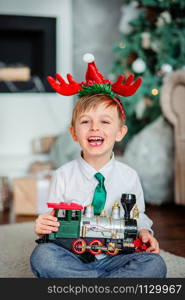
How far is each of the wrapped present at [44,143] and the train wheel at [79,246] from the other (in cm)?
218

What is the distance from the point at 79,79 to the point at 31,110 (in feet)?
1.89

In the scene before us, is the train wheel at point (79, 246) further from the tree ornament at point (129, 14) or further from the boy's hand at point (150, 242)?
the tree ornament at point (129, 14)

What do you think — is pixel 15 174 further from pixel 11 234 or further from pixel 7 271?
pixel 7 271

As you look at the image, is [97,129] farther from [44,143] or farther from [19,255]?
[44,143]

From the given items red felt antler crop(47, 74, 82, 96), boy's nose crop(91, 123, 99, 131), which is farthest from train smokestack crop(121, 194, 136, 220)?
red felt antler crop(47, 74, 82, 96)

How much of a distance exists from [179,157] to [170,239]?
75 centimetres

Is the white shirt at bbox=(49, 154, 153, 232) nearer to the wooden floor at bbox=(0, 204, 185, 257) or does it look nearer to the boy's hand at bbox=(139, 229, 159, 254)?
the boy's hand at bbox=(139, 229, 159, 254)

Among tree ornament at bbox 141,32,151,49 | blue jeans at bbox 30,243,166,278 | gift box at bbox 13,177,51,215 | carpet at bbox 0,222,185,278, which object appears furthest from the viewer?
tree ornament at bbox 141,32,151,49

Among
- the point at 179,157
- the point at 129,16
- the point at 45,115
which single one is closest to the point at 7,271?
the point at 179,157

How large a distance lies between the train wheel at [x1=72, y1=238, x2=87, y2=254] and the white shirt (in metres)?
0.14

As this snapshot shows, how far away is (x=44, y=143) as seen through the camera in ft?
11.3

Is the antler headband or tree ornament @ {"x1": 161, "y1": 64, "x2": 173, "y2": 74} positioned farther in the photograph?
tree ornament @ {"x1": 161, "y1": 64, "x2": 173, "y2": 74}

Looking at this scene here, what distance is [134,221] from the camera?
1.29 meters

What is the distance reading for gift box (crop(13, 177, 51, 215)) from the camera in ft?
8.96
